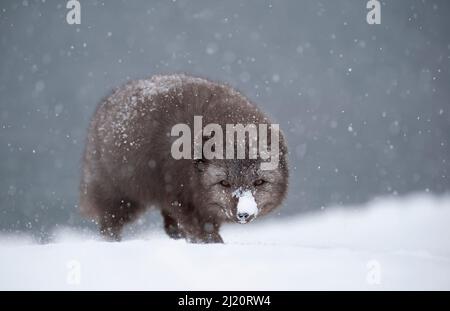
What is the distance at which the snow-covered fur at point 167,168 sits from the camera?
20.6ft

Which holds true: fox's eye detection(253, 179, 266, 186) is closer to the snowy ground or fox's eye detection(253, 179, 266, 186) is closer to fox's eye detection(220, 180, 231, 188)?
fox's eye detection(220, 180, 231, 188)

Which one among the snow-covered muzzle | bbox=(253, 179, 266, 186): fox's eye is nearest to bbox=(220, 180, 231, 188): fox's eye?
the snow-covered muzzle

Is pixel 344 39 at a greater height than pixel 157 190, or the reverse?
pixel 344 39

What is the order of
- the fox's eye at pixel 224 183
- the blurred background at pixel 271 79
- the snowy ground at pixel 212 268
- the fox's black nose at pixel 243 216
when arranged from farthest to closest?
1. the blurred background at pixel 271 79
2. the fox's eye at pixel 224 183
3. the fox's black nose at pixel 243 216
4. the snowy ground at pixel 212 268

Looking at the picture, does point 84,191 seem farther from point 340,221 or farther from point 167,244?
point 340,221

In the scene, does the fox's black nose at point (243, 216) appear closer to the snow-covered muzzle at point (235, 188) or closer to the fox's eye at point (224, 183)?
the snow-covered muzzle at point (235, 188)

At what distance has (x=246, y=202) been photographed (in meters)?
5.93

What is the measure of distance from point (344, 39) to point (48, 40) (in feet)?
100

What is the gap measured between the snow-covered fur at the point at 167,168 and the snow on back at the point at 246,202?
0.01m

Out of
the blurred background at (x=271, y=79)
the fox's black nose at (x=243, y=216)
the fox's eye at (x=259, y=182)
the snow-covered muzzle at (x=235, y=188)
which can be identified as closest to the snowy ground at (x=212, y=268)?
the fox's black nose at (x=243, y=216)

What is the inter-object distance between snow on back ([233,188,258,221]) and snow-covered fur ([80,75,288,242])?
0.5 inches

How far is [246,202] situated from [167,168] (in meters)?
1.26
